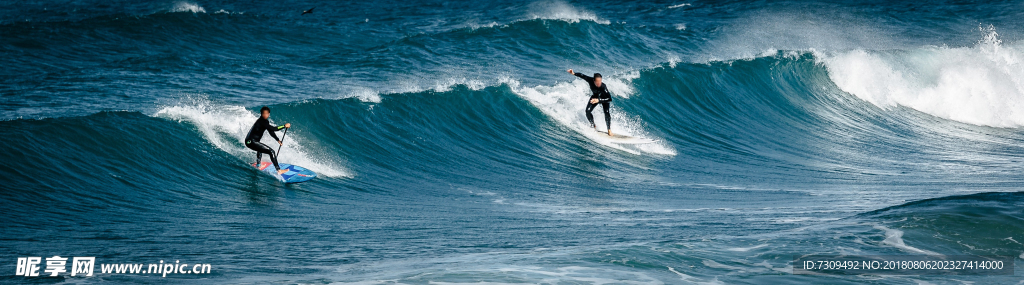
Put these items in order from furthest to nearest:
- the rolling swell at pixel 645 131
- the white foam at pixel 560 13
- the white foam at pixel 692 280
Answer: the white foam at pixel 560 13 < the rolling swell at pixel 645 131 < the white foam at pixel 692 280

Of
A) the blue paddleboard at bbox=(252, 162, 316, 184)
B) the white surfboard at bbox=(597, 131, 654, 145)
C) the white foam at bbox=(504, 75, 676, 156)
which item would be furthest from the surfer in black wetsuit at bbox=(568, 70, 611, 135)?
the blue paddleboard at bbox=(252, 162, 316, 184)

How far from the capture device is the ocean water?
26.0ft

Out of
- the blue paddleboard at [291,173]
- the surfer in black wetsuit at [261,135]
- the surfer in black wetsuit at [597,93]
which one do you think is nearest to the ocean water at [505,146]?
the blue paddleboard at [291,173]

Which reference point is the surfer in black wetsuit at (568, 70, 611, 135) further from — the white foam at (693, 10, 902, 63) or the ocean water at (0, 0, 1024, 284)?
the white foam at (693, 10, 902, 63)

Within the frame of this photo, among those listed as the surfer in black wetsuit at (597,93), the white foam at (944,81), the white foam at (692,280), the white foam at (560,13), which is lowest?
the white foam at (692,280)

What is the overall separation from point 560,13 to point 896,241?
1970 centimetres

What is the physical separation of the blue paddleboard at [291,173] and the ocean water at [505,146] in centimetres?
16

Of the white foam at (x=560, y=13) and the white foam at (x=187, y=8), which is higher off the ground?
the white foam at (x=187, y=8)

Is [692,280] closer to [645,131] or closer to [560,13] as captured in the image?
[645,131]

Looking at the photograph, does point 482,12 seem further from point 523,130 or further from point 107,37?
point 523,130

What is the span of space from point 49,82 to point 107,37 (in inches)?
259

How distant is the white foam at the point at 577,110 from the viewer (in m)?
15.3

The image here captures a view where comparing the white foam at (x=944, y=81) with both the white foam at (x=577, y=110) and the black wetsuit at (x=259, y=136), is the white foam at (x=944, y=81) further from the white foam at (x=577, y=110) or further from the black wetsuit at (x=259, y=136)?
the black wetsuit at (x=259, y=136)

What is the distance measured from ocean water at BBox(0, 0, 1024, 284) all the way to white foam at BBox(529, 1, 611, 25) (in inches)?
7.9
